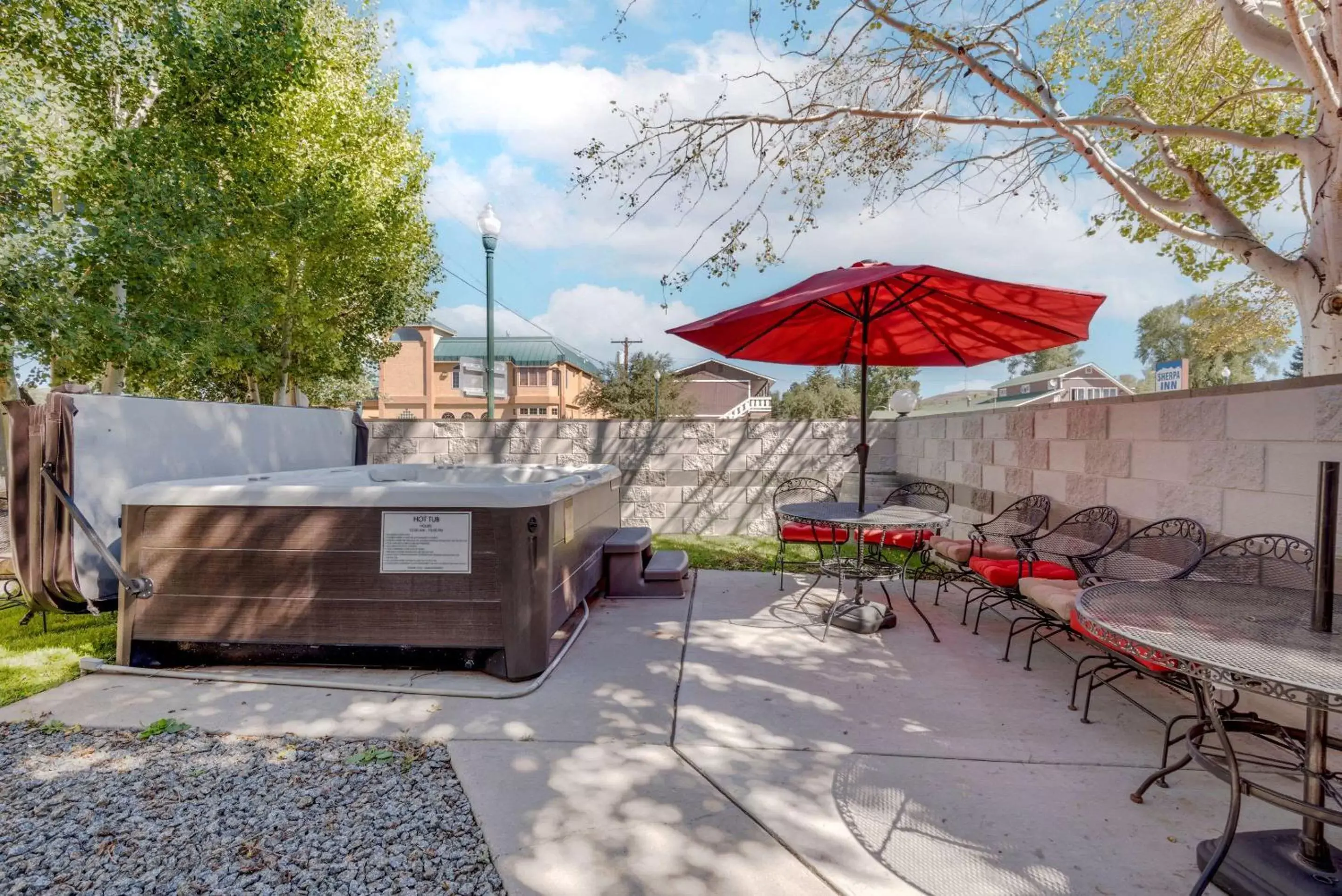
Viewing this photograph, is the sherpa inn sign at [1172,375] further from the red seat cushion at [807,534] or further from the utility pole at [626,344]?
the utility pole at [626,344]

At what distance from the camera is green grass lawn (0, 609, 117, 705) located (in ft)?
9.00

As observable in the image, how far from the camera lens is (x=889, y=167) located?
5688mm

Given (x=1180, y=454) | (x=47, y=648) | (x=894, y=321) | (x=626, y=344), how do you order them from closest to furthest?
(x=1180, y=454), (x=47, y=648), (x=894, y=321), (x=626, y=344)

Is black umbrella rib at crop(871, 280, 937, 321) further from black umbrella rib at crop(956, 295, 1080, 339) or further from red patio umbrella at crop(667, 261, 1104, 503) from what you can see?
black umbrella rib at crop(956, 295, 1080, 339)

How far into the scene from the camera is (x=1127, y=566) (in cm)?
296

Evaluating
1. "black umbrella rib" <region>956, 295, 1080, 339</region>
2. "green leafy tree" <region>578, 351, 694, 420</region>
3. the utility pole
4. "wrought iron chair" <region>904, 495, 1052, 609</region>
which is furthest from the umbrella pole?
the utility pole

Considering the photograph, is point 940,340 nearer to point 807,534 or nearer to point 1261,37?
point 807,534

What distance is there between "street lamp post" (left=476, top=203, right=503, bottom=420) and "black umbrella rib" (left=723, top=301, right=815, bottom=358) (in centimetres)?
350

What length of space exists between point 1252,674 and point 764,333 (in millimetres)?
3075

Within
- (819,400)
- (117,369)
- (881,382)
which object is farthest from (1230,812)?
(881,382)

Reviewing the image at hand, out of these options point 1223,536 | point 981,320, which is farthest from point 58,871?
point 981,320

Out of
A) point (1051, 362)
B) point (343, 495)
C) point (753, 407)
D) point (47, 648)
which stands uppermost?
point (1051, 362)

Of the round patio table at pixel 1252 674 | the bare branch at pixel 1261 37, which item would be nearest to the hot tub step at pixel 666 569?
the round patio table at pixel 1252 674

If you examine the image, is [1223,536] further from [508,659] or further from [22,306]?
[22,306]
